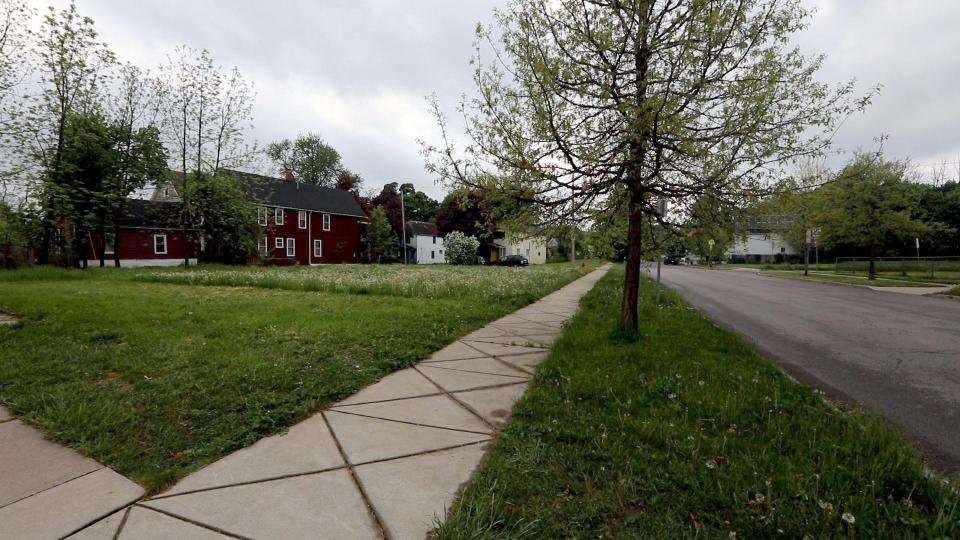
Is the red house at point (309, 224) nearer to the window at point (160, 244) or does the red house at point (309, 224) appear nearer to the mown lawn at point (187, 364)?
the window at point (160, 244)

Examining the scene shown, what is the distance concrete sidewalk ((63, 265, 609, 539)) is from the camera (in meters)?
1.82

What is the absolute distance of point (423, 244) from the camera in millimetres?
54844

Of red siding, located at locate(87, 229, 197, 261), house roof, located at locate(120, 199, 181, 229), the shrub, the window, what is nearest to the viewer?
house roof, located at locate(120, 199, 181, 229)

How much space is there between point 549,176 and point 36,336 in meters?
7.00

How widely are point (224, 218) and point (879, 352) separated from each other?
29.2 metres

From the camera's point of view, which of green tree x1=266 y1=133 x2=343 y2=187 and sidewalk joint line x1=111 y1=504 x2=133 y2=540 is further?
green tree x1=266 y1=133 x2=343 y2=187

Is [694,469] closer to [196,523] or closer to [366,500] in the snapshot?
[366,500]

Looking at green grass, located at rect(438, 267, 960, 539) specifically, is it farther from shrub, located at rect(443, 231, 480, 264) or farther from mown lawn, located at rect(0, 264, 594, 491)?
shrub, located at rect(443, 231, 480, 264)

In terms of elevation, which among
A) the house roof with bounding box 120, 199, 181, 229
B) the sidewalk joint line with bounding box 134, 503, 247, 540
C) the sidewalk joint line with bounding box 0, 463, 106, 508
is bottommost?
the sidewalk joint line with bounding box 134, 503, 247, 540

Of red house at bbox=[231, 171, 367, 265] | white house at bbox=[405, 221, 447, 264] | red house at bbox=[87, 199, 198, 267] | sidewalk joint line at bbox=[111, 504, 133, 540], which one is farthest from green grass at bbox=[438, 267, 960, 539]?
white house at bbox=[405, 221, 447, 264]

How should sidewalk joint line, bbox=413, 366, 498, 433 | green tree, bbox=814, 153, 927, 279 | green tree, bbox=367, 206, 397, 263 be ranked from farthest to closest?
green tree, bbox=367, 206, 397, 263 < green tree, bbox=814, 153, 927, 279 < sidewalk joint line, bbox=413, 366, 498, 433

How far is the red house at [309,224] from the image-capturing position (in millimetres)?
36719

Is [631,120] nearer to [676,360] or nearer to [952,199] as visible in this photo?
[676,360]

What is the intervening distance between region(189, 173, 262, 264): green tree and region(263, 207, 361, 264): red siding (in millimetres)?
6723
